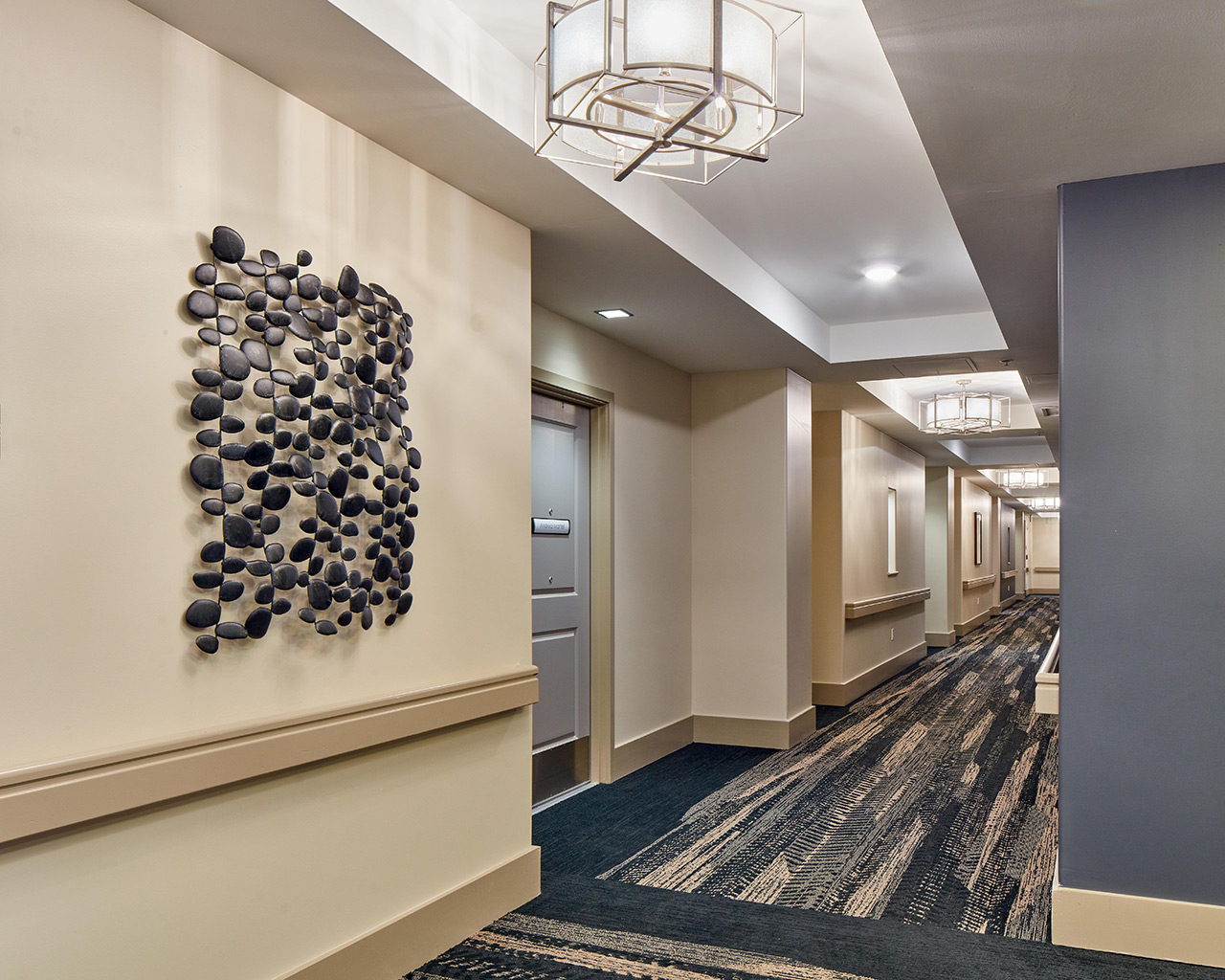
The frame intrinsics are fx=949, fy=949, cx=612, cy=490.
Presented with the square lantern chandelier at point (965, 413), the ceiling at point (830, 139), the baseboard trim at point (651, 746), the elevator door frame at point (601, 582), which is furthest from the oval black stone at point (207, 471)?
the square lantern chandelier at point (965, 413)

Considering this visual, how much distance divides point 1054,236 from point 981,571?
14.3m

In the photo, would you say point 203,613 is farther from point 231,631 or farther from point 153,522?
point 153,522

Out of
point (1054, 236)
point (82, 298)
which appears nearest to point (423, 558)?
point (82, 298)

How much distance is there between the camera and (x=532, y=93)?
2.91 metres

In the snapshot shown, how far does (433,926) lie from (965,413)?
243 inches

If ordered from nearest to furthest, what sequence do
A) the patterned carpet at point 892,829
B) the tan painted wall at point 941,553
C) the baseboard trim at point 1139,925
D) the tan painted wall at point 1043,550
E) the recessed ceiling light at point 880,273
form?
the baseboard trim at point 1139,925 → the patterned carpet at point 892,829 → the recessed ceiling light at point 880,273 → the tan painted wall at point 941,553 → the tan painted wall at point 1043,550

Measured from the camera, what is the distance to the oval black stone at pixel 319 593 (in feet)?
8.37

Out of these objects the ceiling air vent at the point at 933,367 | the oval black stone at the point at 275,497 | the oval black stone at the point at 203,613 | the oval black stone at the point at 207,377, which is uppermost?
the ceiling air vent at the point at 933,367

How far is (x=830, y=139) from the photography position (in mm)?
3420

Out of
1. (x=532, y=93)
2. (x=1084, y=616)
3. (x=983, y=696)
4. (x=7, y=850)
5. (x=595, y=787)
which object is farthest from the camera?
(x=983, y=696)

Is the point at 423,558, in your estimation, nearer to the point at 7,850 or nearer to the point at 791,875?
the point at 7,850

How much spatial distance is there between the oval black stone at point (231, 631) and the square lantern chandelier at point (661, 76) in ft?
4.67

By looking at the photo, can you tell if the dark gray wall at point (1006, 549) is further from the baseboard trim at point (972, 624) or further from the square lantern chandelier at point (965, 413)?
the square lantern chandelier at point (965, 413)

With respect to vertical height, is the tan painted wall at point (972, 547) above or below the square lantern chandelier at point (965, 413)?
below
